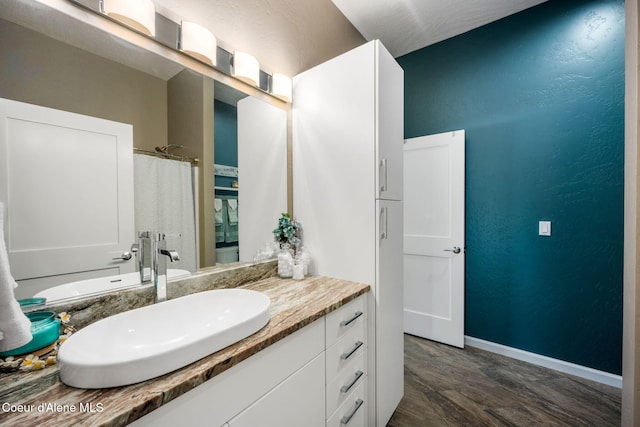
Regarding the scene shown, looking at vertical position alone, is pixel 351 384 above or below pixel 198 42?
below

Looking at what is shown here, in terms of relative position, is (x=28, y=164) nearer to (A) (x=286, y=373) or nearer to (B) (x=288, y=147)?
(A) (x=286, y=373)

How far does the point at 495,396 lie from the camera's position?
1824mm

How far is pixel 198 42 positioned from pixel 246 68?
0.91 ft

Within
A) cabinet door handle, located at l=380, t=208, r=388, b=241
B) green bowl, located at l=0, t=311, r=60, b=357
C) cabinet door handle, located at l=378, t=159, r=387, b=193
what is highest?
cabinet door handle, located at l=378, t=159, r=387, b=193

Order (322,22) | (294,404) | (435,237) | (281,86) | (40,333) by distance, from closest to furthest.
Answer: (40,333) < (294,404) < (281,86) < (322,22) < (435,237)

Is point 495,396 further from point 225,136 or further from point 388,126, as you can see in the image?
point 225,136

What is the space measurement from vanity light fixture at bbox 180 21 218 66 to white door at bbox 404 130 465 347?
197 cm

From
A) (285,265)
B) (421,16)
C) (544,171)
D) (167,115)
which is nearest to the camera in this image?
(167,115)

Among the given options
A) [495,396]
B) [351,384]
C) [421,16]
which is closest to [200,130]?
[351,384]

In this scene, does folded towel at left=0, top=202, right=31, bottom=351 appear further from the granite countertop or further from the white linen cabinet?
the white linen cabinet

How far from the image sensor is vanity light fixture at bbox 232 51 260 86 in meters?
1.44

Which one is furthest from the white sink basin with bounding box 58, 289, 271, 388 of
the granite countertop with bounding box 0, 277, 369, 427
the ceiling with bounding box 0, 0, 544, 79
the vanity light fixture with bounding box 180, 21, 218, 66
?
the vanity light fixture with bounding box 180, 21, 218, 66

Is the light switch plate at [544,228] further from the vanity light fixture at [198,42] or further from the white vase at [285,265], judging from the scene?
the vanity light fixture at [198,42]

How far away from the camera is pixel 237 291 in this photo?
3.83ft
